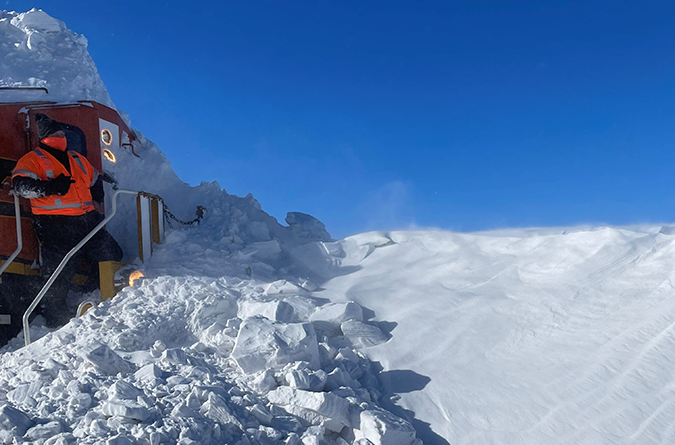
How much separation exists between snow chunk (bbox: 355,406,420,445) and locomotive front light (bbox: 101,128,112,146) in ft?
16.7

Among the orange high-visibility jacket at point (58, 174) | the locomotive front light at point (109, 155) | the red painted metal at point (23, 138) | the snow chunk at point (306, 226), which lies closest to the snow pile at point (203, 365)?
the locomotive front light at point (109, 155)

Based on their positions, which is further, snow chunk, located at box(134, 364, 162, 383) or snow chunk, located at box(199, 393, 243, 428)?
snow chunk, located at box(134, 364, 162, 383)

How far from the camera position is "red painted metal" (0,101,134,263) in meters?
4.95

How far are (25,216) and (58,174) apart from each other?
0.80m

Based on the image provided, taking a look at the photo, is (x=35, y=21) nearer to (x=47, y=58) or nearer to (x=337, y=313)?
(x=47, y=58)

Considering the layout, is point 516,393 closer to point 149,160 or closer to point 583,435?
point 583,435

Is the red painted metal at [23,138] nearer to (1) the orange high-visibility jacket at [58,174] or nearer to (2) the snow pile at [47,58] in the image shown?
(1) the orange high-visibility jacket at [58,174]

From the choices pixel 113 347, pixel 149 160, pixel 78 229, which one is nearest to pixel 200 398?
pixel 113 347

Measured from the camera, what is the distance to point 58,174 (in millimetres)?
4762

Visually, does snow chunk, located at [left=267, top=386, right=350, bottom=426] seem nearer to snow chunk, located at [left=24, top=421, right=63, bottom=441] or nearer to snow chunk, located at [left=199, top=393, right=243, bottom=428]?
snow chunk, located at [left=199, top=393, right=243, bottom=428]

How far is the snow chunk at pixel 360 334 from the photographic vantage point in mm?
3996

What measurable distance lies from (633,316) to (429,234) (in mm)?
3369

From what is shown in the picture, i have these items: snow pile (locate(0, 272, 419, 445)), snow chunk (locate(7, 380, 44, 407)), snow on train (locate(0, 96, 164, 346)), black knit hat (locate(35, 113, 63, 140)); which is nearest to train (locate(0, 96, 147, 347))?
snow on train (locate(0, 96, 164, 346))

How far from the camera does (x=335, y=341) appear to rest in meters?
3.98
